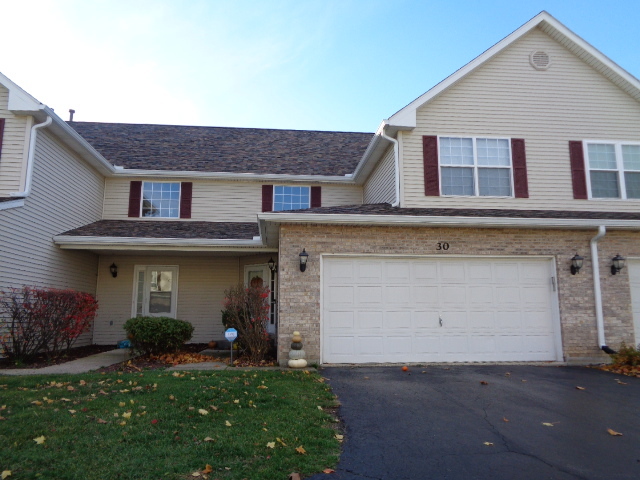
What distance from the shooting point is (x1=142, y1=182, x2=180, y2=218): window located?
559 inches

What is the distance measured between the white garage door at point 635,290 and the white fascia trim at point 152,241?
28.1ft

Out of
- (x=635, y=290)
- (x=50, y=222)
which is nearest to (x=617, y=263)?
(x=635, y=290)

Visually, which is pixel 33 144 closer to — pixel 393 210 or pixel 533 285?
pixel 393 210

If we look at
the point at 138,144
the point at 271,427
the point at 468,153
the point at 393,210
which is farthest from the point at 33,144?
the point at 468,153

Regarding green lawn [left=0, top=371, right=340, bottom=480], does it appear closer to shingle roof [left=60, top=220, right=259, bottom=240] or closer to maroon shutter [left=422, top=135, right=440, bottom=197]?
shingle roof [left=60, top=220, right=259, bottom=240]

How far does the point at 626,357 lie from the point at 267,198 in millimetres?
10134

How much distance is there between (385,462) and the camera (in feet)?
13.6

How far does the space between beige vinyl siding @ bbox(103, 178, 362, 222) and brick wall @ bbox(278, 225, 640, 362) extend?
5258mm

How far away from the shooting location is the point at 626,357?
9.10 metres

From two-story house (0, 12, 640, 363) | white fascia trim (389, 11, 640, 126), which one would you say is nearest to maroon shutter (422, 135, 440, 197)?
two-story house (0, 12, 640, 363)

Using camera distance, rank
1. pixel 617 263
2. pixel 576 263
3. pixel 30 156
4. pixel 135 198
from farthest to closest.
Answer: pixel 135 198
pixel 30 156
pixel 617 263
pixel 576 263

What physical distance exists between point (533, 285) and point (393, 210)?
3399 mm

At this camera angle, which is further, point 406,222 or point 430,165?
point 430,165

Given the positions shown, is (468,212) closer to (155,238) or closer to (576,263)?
(576,263)
